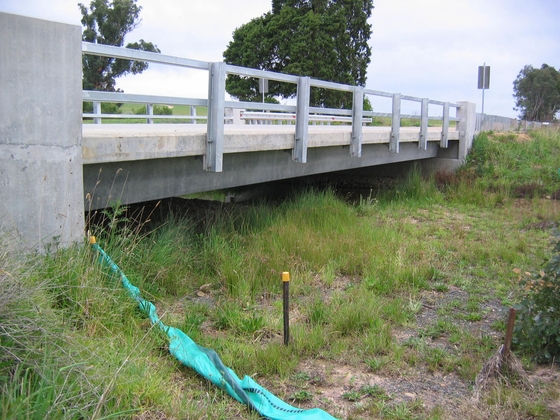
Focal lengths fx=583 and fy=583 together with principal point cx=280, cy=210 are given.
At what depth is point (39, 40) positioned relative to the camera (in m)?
5.38

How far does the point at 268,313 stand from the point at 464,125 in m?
14.4

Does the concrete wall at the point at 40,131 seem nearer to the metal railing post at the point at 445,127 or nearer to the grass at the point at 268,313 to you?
the grass at the point at 268,313

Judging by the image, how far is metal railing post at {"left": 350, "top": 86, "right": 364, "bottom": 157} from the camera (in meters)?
11.7

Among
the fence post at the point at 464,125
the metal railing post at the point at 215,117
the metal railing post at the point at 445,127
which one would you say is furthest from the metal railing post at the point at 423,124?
the metal railing post at the point at 215,117

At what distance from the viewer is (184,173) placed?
8.00 metres

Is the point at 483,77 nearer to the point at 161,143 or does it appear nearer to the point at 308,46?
the point at 161,143

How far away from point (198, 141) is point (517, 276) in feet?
15.7

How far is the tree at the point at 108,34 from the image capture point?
36.6 metres

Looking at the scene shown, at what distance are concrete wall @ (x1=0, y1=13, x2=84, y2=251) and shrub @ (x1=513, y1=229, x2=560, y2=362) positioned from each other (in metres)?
4.38

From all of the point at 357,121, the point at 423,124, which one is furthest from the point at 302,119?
the point at 423,124

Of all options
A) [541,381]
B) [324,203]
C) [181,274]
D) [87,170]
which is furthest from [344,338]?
[324,203]

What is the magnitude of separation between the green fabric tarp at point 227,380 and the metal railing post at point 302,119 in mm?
5241

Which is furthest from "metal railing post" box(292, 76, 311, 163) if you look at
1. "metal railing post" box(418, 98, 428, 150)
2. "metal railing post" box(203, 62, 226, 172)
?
"metal railing post" box(418, 98, 428, 150)

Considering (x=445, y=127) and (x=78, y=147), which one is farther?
(x=445, y=127)
